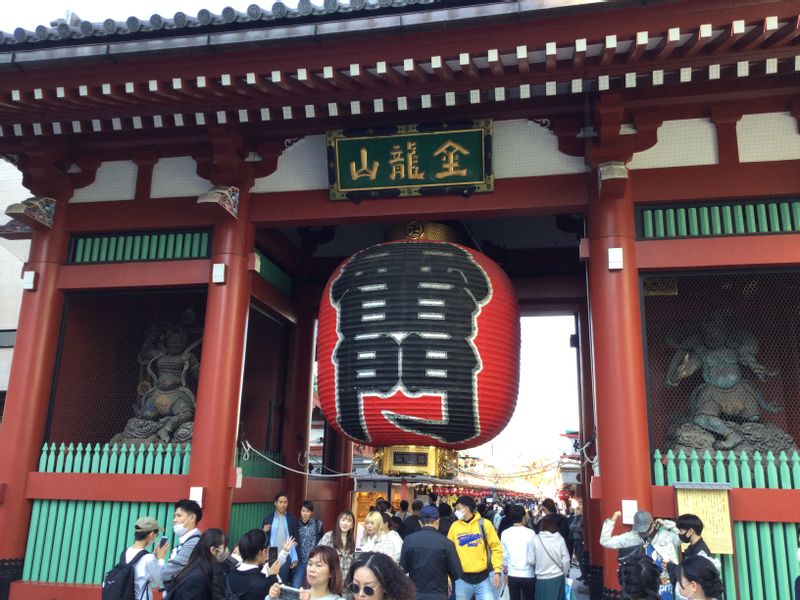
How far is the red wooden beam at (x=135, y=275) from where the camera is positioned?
25.5 feet

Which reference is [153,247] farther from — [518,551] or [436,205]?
[518,551]

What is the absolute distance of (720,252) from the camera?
667 centimetres

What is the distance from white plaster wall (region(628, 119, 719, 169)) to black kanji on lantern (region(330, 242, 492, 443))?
6.70ft

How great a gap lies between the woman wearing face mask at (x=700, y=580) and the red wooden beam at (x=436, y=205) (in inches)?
181

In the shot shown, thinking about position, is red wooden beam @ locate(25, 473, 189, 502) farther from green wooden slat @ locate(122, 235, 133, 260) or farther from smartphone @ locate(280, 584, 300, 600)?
smartphone @ locate(280, 584, 300, 600)

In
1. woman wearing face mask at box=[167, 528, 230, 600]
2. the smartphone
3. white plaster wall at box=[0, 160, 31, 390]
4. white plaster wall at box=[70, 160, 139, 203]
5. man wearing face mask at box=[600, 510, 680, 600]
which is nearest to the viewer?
the smartphone

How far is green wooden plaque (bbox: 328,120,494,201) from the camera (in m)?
7.27

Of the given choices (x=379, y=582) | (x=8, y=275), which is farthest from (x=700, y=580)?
(x=8, y=275)

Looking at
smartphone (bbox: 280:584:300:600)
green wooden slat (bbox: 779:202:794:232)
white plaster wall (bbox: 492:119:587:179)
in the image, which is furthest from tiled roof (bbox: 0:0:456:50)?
smartphone (bbox: 280:584:300:600)

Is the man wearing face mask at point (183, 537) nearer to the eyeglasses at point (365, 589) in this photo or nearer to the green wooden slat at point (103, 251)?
the eyeglasses at point (365, 589)

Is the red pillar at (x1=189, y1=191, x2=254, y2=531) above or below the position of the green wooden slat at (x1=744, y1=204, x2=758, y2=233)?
below

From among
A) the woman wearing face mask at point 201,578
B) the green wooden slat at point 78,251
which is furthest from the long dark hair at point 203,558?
the green wooden slat at point 78,251

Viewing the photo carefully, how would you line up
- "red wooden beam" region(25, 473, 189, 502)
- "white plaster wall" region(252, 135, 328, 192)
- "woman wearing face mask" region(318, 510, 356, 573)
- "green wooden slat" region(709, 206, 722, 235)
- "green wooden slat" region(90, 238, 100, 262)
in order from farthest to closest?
"green wooden slat" region(90, 238, 100, 262) < "white plaster wall" region(252, 135, 328, 192) < "red wooden beam" region(25, 473, 189, 502) < "green wooden slat" region(709, 206, 722, 235) < "woman wearing face mask" region(318, 510, 356, 573)

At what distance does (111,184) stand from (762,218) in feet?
23.7
